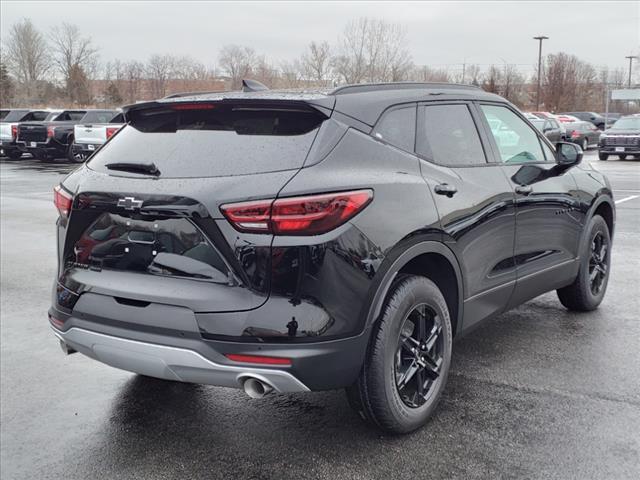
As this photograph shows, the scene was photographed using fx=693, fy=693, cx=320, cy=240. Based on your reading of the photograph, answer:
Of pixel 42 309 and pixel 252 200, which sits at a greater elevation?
pixel 252 200

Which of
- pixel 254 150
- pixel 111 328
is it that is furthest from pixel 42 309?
pixel 254 150

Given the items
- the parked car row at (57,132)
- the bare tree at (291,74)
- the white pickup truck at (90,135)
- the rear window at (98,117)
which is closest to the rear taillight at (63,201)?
the parked car row at (57,132)

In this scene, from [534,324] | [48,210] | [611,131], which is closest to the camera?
[534,324]

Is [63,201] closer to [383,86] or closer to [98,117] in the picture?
[383,86]

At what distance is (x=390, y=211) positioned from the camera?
10.6 ft

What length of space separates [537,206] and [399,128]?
1.44m

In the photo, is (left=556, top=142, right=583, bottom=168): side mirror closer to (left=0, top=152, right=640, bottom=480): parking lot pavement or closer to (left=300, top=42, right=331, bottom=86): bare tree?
(left=0, top=152, right=640, bottom=480): parking lot pavement

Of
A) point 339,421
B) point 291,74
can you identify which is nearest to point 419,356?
point 339,421

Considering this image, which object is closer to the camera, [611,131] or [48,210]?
[48,210]

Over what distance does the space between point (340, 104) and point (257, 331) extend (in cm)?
117

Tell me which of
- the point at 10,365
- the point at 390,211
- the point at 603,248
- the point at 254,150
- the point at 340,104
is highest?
the point at 340,104

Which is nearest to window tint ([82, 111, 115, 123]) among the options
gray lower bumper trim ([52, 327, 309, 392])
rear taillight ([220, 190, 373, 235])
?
gray lower bumper trim ([52, 327, 309, 392])

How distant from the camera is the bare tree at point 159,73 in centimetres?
6462

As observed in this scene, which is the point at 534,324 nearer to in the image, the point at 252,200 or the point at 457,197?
the point at 457,197
